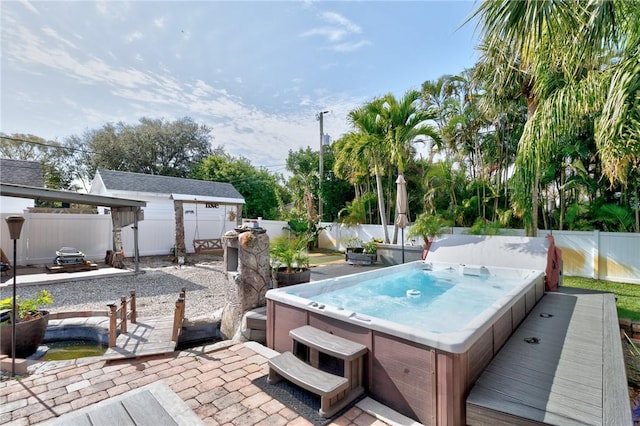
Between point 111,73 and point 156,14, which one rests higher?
point 111,73

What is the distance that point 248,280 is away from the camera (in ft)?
15.6

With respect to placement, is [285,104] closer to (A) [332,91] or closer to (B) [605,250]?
(A) [332,91]

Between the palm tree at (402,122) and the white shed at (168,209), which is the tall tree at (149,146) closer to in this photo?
the white shed at (168,209)

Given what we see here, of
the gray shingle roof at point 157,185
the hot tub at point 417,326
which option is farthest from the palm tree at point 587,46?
the gray shingle roof at point 157,185

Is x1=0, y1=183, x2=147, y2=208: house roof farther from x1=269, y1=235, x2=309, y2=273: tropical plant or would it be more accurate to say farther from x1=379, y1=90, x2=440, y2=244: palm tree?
x1=379, y1=90, x2=440, y2=244: palm tree

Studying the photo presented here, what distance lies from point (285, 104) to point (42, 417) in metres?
17.4

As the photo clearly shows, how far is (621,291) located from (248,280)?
8.15 m

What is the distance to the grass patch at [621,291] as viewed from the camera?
521 centimetres

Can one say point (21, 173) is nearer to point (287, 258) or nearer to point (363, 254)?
point (287, 258)

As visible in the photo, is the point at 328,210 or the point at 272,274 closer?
the point at 272,274

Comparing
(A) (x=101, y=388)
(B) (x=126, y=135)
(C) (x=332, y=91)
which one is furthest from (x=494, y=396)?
(B) (x=126, y=135)

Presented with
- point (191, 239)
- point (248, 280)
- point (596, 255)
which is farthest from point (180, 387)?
point (191, 239)

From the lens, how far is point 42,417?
8.23ft

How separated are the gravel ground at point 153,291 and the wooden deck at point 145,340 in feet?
1.92
